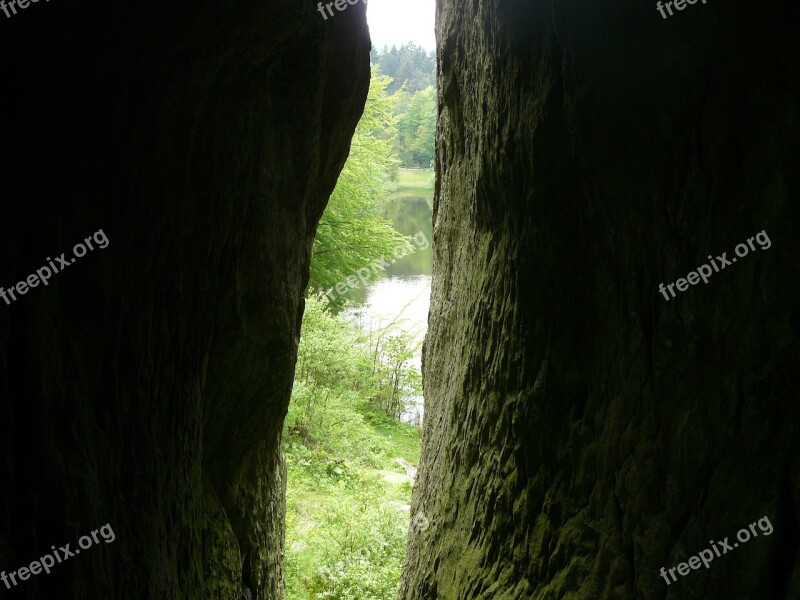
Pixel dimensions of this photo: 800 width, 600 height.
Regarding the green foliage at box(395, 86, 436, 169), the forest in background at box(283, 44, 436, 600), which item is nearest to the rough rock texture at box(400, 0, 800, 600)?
the forest in background at box(283, 44, 436, 600)

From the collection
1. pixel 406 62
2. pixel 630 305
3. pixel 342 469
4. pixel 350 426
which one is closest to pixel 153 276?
pixel 630 305

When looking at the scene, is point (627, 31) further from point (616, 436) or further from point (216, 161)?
point (216, 161)

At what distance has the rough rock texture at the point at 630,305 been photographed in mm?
2562

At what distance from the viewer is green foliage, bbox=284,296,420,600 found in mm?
7305

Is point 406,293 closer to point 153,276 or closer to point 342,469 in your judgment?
point 342,469

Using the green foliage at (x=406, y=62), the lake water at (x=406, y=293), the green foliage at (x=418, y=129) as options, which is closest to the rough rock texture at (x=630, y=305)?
the lake water at (x=406, y=293)

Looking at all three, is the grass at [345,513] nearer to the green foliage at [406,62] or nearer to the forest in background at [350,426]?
the forest in background at [350,426]

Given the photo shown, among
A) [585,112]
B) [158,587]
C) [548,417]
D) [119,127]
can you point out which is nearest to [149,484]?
[158,587]

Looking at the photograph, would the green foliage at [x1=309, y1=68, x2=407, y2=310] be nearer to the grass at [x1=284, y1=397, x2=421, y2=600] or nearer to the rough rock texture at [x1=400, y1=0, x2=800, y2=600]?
the grass at [x1=284, y1=397, x2=421, y2=600]

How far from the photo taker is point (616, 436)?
9.80ft

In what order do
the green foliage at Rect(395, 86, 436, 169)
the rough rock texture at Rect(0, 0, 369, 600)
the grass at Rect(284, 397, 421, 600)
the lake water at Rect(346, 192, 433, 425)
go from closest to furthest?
the rough rock texture at Rect(0, 0, 369, 600) → the grass at Rect(284, 397, 421, 600) → the lake water at Rect(346, 192, 433, 425) → the green foliage at Rect(395, 86, 436, 169)

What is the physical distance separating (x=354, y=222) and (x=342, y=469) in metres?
7.89

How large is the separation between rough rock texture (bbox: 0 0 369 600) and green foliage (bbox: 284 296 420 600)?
292 cm

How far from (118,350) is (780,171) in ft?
9.09
